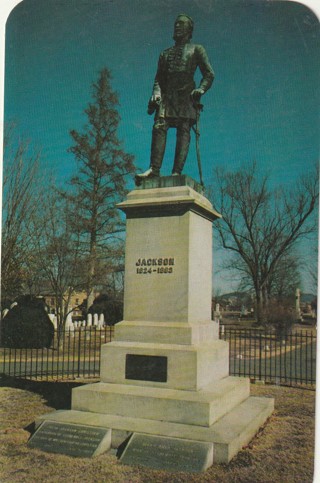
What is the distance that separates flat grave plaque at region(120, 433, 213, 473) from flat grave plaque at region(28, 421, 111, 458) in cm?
38

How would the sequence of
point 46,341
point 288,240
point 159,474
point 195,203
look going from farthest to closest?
1. point 288,240
2. point 46,341
3. point 195,203
4. point 159,474

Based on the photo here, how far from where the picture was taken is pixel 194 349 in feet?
20.6

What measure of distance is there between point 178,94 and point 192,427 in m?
4.86

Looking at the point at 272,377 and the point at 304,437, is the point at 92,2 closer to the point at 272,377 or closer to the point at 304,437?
the point at 304,437

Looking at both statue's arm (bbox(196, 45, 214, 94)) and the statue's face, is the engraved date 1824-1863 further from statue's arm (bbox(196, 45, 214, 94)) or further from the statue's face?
the statue's face

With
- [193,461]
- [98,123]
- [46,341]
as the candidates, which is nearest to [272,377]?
[193,461]

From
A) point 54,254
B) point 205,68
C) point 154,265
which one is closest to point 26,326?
point 54,254

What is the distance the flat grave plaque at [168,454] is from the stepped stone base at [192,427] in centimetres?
9

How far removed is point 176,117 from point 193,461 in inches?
193

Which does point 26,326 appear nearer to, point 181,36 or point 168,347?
point 168,347

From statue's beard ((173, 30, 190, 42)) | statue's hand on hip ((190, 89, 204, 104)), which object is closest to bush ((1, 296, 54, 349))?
statue's hand on hip ((190, 89, 204, 104))

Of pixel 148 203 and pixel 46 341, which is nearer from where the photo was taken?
pixel 148 203

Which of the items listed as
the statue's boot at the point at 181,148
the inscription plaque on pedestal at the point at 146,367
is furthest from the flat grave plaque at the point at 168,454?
the statue's boot at the point at 181,148

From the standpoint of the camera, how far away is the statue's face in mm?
7406
